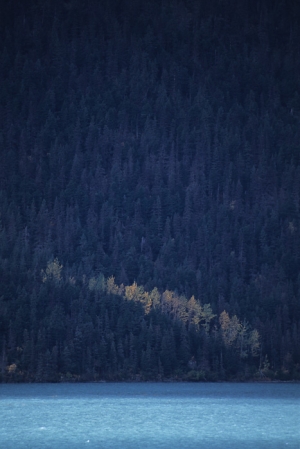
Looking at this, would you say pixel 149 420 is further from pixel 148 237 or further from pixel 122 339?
pixel 148 237

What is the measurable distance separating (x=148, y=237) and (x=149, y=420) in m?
85.2

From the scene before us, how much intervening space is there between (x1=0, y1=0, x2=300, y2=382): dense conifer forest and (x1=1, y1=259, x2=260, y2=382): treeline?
7.2 inches

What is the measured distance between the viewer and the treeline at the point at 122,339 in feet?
283

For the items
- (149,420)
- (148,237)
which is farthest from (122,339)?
(149,420)

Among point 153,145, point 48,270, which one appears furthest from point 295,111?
point 48,270

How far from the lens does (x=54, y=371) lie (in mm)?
84812

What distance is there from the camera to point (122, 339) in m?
92.5

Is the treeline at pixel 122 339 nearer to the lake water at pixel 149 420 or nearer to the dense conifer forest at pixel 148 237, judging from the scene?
the dense conifer forest at pixel 148 237

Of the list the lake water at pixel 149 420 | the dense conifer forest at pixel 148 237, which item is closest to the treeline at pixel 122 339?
the dense conifer forest at pixel 148 237

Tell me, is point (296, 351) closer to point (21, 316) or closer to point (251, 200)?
point (21, 316)

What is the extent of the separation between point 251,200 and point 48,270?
48.3m

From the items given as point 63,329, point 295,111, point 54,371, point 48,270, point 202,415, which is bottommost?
point 202,415

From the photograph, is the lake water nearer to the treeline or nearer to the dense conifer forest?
the treeline

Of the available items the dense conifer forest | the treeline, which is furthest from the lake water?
the dense conifer forest
